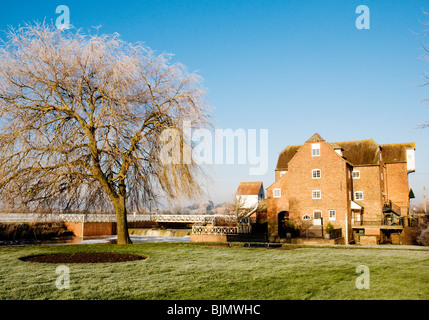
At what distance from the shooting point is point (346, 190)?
1522 inches

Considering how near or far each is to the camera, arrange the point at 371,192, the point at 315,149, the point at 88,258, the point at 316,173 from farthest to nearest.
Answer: the point at 371,192 < the point at 315,149 < the point at 316,173 < the point at 88,258

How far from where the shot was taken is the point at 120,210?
21.0 meters

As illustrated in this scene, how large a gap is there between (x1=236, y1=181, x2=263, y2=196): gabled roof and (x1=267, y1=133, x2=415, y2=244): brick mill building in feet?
131

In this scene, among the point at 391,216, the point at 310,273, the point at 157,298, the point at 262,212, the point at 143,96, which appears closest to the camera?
the point at 157,298

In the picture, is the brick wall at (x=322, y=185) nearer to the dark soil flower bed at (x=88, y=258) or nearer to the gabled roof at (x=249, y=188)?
the dark soil flower bed at (x=88, y=258)

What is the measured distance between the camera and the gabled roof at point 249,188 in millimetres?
86125

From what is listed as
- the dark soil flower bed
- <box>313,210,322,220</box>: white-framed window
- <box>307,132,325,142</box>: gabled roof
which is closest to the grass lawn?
the dark soil flower bed

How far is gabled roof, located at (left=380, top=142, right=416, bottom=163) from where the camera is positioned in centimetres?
4659

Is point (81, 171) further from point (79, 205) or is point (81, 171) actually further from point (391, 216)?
point (391, 216)

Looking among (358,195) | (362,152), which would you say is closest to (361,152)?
(362,152)

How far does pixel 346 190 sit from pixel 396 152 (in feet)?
43.4

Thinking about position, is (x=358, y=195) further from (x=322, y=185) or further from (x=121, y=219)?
(x=121, y=219)
